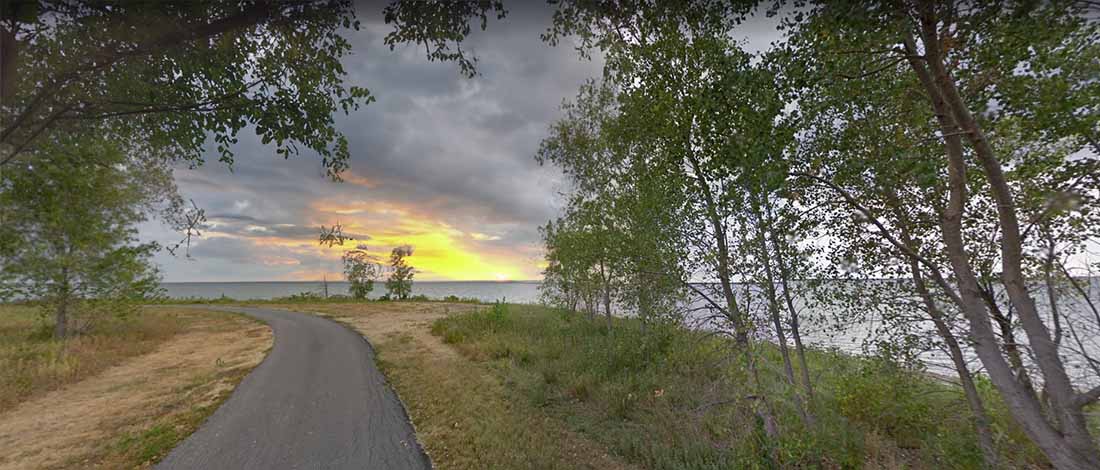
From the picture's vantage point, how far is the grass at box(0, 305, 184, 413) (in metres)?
8.05

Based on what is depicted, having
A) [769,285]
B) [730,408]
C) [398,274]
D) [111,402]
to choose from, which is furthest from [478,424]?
[398,274]

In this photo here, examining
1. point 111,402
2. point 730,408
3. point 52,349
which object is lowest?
point 111,402

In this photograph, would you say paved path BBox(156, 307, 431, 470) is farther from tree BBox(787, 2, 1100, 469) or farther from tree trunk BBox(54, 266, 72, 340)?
tree trunk BBox(54, 266, 72, 340)

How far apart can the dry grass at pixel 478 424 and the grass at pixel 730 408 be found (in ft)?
0.61

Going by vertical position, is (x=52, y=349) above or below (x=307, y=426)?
above

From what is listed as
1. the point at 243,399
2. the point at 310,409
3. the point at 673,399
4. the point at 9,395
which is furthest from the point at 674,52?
the point at 9,395

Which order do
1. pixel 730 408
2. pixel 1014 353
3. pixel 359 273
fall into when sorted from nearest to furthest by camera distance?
pixel 1014 353 < pixel 730 408 < pixel 359 273

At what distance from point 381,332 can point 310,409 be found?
32.3 feet

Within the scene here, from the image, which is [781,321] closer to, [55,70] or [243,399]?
[55,70]

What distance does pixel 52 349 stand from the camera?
10359 mm

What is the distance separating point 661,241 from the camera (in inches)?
227

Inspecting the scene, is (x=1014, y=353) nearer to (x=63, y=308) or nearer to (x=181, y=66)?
(x=181, y=66)

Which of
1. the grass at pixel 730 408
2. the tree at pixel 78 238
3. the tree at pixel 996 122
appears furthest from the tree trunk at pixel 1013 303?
the tree at pixel 78 238

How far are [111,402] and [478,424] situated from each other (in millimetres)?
8282
